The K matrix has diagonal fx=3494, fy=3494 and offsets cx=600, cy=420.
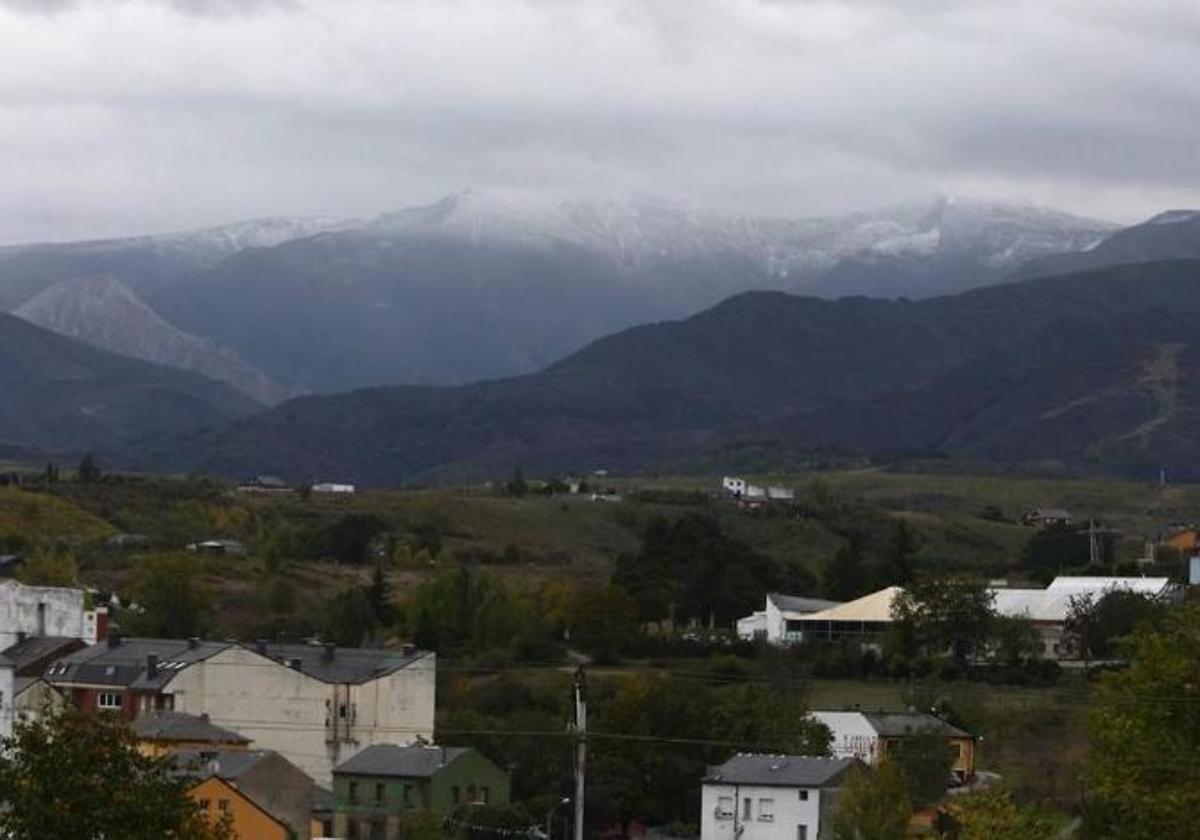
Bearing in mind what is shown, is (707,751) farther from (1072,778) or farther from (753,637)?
(753,637)

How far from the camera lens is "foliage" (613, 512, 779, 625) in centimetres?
13850

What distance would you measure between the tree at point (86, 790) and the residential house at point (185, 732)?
37721 mm

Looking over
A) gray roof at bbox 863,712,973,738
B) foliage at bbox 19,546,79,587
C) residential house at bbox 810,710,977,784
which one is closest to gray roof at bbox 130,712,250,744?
residential house at bbox 810,710,977,784

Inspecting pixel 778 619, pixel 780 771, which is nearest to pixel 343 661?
pixel 780 771

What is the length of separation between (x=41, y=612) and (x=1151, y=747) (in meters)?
57.9

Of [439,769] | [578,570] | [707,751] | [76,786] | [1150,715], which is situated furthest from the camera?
[578,570]

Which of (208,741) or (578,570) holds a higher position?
(578,570)

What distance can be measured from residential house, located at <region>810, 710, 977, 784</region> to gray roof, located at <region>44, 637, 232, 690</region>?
18340 mm

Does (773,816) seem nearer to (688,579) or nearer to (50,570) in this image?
(688,579)

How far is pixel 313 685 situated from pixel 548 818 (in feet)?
66.1

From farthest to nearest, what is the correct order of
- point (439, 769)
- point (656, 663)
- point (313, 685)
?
1. point (656, 663)
2. point (313, 685)
3. point (439, 769)

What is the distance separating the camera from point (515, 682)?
11069cm

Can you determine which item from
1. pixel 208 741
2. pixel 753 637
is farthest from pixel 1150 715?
pixel 753 637

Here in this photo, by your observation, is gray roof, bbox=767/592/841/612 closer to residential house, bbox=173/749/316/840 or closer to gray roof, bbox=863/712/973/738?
gray roof, bbox=863/712/973/738
